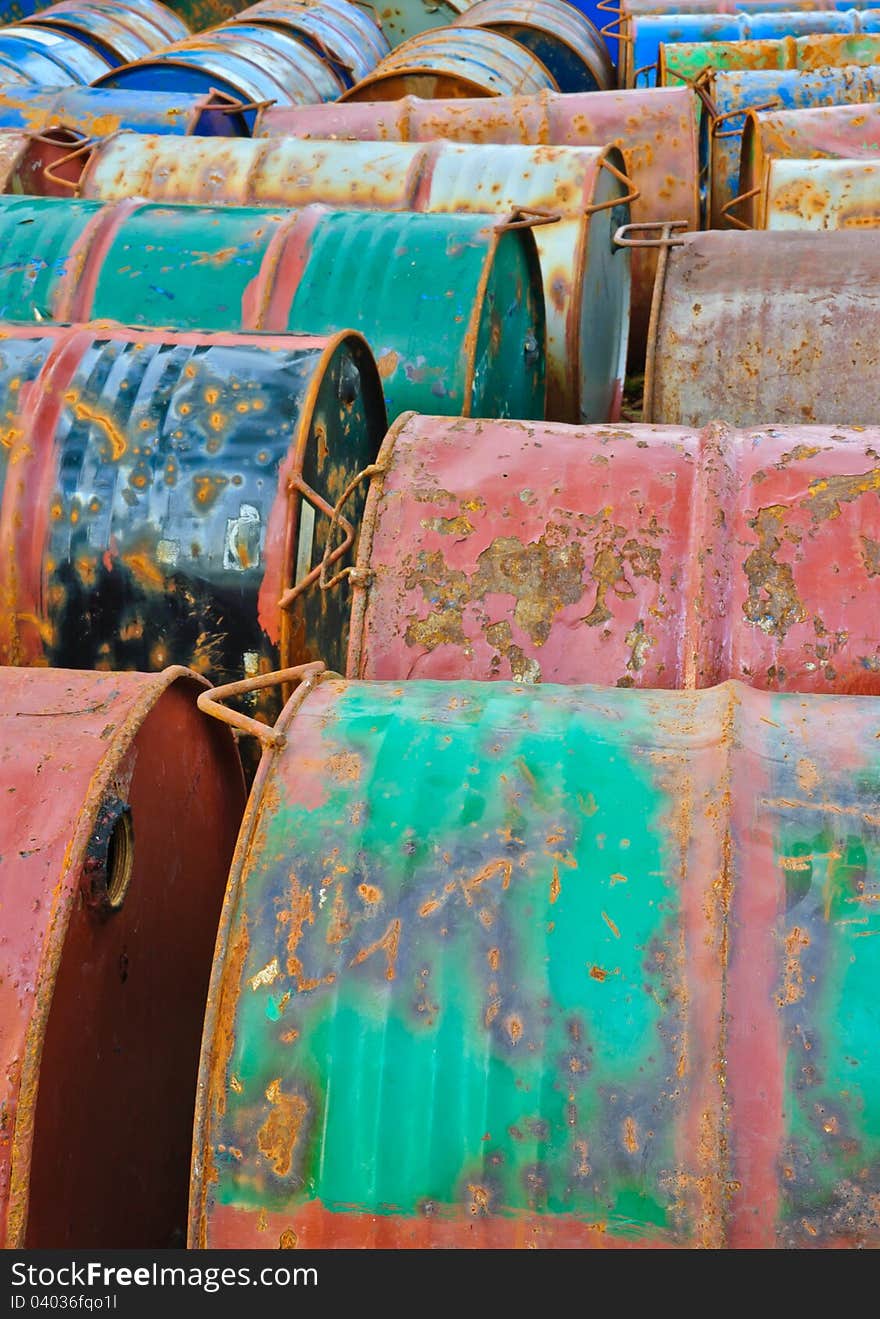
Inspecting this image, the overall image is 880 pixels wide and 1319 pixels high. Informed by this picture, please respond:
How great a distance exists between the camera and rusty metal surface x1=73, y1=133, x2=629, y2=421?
4012 millimetres

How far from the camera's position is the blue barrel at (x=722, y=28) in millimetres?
6535

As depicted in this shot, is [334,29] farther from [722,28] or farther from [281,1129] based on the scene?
[281,1129]

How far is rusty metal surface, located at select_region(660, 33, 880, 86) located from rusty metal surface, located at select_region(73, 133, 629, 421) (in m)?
2.13

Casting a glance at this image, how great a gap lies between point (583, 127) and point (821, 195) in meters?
1.05

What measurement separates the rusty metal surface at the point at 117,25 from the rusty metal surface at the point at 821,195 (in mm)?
4391

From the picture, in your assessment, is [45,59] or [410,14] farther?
[410,14]

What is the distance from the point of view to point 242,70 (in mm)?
6031

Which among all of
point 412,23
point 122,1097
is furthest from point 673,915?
point 412,23

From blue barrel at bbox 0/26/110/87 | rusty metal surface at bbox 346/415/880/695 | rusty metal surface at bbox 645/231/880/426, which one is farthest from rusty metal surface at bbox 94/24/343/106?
rusty metal surface at bbox 346/415/880/695

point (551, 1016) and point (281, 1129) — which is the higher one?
point (551, 1016)

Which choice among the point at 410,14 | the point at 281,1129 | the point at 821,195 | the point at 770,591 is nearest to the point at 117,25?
the point at 410,14

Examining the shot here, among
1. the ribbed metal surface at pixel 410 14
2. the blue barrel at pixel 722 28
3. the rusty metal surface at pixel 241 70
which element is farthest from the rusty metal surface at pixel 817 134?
the ribbed metal surface at pixel 410 14

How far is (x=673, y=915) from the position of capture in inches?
60.7

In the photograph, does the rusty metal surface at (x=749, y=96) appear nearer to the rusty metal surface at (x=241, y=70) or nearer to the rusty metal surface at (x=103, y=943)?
the rusty metal surface at (x=241, y=70)
